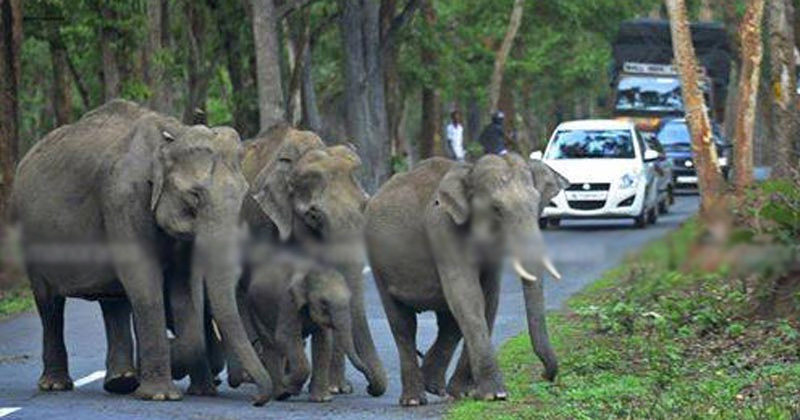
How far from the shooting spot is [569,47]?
64062 mm

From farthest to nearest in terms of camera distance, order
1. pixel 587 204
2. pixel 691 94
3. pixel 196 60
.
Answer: pixel 196 60
pixel 587 204
pixel 691 94

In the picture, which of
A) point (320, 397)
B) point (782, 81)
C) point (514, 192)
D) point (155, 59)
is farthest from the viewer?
point (155, 59)

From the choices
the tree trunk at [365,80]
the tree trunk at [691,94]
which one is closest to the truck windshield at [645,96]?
the tree trunk at [365,80]

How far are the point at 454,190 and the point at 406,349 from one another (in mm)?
1464

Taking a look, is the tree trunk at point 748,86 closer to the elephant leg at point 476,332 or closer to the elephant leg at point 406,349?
the elephant leg at point 406,349

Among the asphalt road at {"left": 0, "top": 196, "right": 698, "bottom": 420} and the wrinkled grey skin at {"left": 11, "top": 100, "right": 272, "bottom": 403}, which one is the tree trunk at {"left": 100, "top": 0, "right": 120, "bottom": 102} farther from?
the wrinkled grey skin at {"left": 11, "top": 100, "right": 272, "bottom": 403}

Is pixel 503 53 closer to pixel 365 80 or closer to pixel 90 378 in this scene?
pixel 365 80

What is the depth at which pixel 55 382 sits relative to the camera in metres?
13.2

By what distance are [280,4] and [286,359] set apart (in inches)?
809

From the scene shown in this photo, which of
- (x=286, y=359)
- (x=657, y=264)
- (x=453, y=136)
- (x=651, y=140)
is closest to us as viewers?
(x=657, y=264)

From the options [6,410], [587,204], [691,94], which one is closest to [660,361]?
[6,410]

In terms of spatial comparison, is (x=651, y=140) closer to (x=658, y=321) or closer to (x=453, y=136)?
(x=453, y=136)

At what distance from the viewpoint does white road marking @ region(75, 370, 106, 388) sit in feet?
45.7

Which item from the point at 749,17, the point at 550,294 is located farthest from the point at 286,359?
the point at 749,17
